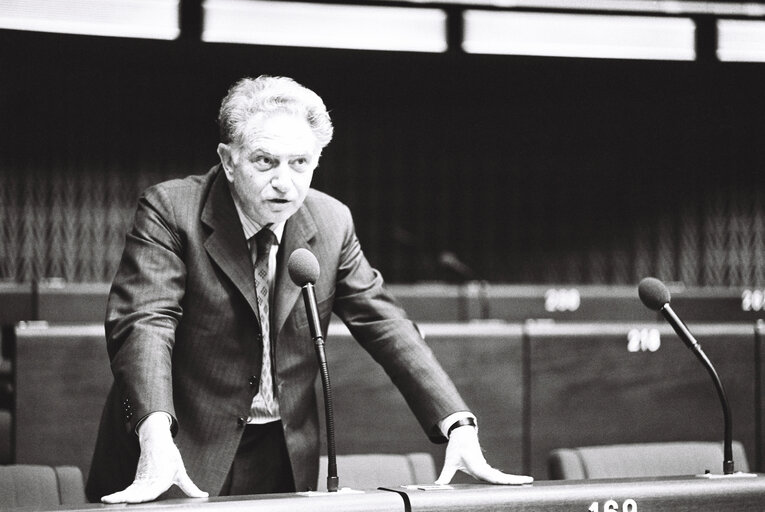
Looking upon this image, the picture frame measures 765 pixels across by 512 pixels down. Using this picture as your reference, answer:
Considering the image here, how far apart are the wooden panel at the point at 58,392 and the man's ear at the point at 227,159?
1.18 m

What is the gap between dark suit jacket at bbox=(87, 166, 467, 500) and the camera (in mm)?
1756

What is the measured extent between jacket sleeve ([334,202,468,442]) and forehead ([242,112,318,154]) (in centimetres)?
32

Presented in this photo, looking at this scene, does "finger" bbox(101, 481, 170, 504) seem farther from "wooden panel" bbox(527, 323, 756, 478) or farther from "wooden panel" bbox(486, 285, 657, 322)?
"wooden panel" bbox(486, 285, 657, 322)

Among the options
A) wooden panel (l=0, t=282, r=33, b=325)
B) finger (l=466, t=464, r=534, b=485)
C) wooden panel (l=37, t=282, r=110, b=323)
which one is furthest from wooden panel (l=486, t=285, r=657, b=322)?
finger (l=466, t=464, r=534, b=485)

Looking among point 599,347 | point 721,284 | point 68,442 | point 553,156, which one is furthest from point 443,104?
point 68,442

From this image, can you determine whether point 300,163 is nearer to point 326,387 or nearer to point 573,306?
point 326,387

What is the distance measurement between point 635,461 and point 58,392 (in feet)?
5.31

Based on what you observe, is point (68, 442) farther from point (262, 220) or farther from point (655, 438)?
point (655, 438)

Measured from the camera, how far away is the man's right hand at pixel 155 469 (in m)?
1.43

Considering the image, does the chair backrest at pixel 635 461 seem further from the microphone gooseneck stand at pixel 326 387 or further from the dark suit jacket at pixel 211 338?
the microphone gooseneck stand at pixel 326 387

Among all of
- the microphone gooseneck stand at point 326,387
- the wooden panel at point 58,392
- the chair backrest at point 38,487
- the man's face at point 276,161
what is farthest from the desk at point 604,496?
the wooden panel at point 58,392

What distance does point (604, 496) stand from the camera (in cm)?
156

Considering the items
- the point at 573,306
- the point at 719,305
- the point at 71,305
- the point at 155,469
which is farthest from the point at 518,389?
the point at 719,305

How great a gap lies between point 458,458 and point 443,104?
6.15 m
